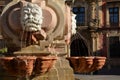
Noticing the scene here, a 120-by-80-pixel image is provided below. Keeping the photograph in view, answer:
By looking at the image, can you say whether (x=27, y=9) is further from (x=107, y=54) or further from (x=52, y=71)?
(x=107, y=54)

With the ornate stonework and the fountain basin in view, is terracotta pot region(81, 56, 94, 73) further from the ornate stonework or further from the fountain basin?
the ornate stonework

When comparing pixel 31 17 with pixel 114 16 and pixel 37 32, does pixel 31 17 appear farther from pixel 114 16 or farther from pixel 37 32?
pixel 114 16

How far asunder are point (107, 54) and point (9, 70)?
112 ft

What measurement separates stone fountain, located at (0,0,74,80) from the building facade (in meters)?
32.1

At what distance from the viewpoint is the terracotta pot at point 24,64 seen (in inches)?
261

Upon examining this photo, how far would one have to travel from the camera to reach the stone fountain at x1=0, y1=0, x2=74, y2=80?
7.50 metres

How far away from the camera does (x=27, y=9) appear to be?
24.7 ft

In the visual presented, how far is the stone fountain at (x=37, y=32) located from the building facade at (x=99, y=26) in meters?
32.1

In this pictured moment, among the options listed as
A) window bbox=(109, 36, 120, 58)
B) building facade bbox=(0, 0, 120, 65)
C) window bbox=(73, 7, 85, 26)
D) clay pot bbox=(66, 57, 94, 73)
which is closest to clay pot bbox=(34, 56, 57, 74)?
clay pot bbox=(66, 57, 94, 73)

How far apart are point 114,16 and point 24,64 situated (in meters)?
35.7

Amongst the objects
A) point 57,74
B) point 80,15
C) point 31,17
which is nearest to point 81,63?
point 57,74

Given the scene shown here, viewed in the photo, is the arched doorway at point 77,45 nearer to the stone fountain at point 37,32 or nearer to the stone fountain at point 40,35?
the stone fountain at point 40,35

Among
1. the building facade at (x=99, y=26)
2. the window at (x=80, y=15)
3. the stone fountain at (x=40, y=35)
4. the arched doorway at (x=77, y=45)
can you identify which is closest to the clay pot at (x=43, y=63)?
the stone fountain at (x=40, y=35)

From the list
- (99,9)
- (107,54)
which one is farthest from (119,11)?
(107,54)
